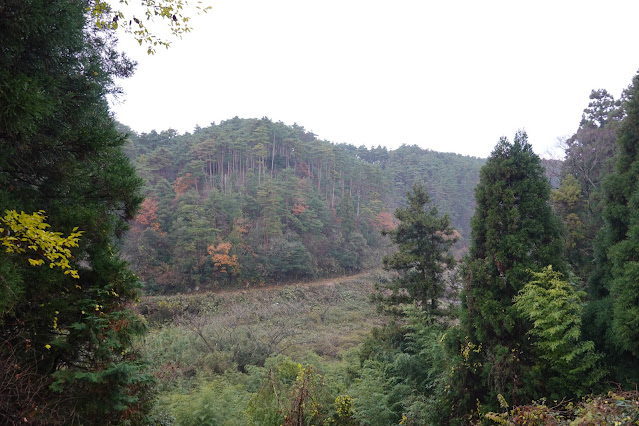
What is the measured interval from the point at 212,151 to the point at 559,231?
34.5 meters

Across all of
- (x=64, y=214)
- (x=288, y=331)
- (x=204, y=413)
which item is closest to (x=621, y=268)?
(x=204, y=413)

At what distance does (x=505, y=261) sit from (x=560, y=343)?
1.86 m

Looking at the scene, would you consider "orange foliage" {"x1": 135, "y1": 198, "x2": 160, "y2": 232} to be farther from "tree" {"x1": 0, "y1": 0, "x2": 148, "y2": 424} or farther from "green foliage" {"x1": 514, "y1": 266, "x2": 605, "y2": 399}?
"green foliage" {"x1": 514, "y1": 266, "x2": 605, "y2": 399}

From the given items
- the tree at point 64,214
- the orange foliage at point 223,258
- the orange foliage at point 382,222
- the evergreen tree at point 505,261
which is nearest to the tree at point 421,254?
the evergreen tree at point 505,261

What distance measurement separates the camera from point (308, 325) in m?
21.0

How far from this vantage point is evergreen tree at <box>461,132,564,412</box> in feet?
20.4

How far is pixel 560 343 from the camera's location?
17.5 feet

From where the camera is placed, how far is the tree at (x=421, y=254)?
11695 mm

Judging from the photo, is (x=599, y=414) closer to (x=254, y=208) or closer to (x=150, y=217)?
(x=150, y=217)

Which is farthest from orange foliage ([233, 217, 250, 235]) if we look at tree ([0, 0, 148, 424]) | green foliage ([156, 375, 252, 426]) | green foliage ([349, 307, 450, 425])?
tree ([0, 0, 148, 424])

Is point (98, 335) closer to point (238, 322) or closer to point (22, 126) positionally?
point (22, 126)

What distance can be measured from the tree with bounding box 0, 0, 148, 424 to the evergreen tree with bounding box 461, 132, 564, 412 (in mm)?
5741

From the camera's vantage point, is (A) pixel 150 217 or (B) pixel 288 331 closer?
(B) pixel 288 331

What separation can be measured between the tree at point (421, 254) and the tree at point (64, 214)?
30.8 ft
